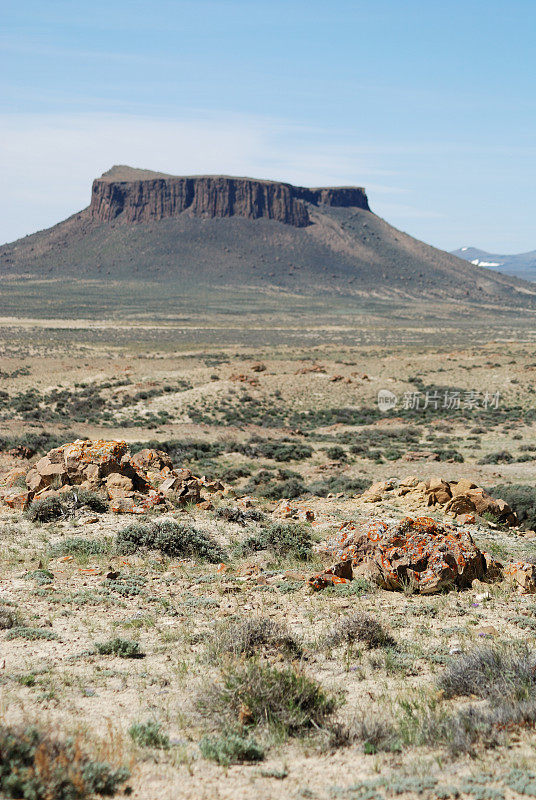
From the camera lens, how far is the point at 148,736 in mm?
4734

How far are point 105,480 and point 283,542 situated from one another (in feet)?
15.4

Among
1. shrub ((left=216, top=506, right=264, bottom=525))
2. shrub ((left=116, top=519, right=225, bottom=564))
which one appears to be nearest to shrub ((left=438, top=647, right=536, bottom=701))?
shrub ((left=116, top=519, right=225, bottom=564))

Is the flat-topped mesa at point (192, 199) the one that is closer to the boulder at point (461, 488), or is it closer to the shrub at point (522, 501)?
the shrub at point (522, 501)

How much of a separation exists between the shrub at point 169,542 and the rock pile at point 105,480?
1.93 metres

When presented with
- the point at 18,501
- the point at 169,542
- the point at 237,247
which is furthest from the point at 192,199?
the point at 169,542

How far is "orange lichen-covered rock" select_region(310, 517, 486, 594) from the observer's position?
325 inches

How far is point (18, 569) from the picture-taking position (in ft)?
28.6

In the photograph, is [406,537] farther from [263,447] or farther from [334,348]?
[334,348]

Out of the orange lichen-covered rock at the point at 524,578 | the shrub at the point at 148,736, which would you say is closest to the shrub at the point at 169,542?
the orange lichen-covered rock at the point at 524,578

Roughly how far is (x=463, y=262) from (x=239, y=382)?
511 ft

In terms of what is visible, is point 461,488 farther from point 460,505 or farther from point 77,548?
point 77,548

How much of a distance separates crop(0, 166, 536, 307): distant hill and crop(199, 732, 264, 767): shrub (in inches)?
5378

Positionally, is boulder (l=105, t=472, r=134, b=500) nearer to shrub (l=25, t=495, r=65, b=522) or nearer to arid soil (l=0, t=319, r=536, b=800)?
arid soil (l=0, t=319, r=536, b=800)

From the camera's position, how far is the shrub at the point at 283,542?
998cm
